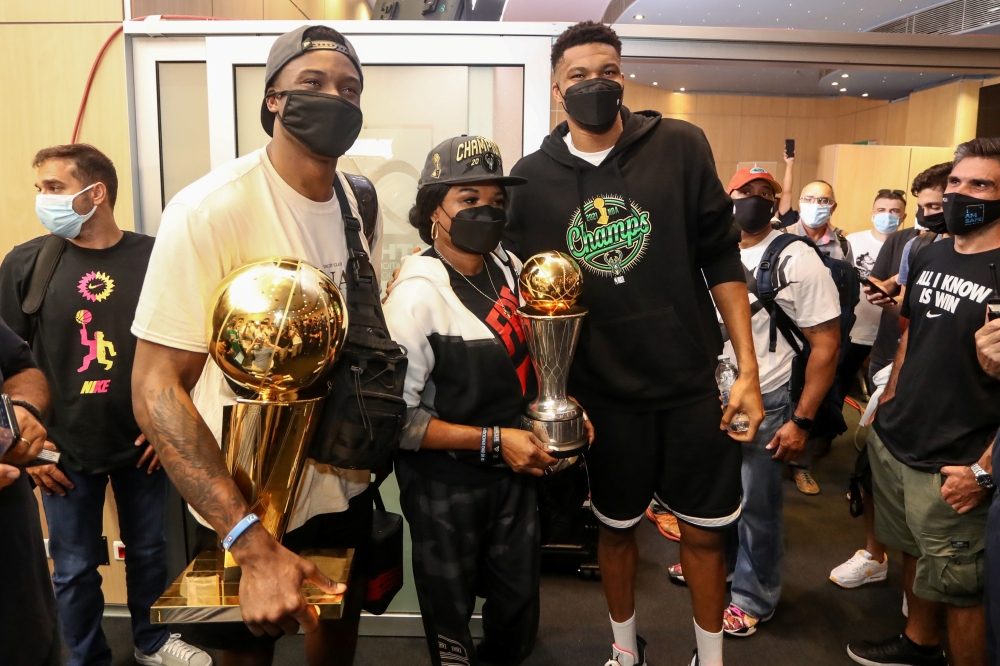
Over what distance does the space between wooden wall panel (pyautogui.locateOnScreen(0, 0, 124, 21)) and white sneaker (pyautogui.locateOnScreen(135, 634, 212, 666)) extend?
241 centimetres

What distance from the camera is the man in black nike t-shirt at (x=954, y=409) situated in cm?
205

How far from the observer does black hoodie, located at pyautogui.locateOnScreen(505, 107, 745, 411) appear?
185 centimetres

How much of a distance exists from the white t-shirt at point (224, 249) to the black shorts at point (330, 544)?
5 cm

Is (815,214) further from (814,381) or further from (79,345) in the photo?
(79,345)

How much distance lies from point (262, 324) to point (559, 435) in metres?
0.85

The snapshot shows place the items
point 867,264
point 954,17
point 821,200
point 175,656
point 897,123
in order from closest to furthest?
point 175,656 → point 821,200 → point 867,264 → point 954,17 → point 897,123

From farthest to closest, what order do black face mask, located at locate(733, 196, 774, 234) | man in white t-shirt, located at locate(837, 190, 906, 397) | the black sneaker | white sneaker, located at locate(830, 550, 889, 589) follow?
man in white t-shirt, located at locate(837, 190, 906, 397), white sneaker, located at locate(830, 550, 889, 589), black face mask, located at locate(733, 196, 774, 234), the black sneaker

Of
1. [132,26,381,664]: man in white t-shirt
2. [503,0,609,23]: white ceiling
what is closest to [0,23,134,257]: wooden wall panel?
[132,26,381,664]: man in white t-shirt

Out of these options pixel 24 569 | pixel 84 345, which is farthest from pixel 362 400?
pixel 84 345

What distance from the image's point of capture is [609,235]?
1857 mm

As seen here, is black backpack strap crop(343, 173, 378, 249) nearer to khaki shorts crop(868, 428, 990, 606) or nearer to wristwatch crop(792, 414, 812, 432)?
wristwatch crop(792, 414, 812, 432)

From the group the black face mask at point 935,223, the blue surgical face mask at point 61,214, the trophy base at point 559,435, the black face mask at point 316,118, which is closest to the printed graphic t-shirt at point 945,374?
the black face mask at point 935,223

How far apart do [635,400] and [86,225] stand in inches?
79.1

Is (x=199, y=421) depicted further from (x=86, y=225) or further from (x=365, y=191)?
(x=86, y=225)
